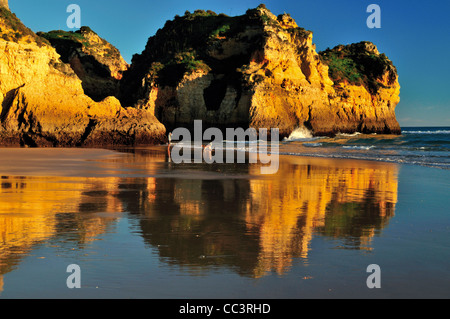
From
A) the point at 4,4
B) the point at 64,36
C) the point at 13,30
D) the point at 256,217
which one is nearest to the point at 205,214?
the point at 256,217

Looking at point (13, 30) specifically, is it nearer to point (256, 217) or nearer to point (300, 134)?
point (256, 217)

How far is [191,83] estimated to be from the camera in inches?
2140

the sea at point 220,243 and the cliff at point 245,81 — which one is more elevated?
the cliff at point 245,81

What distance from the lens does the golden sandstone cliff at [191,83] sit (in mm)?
32625

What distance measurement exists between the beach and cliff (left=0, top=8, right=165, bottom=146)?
2271cm

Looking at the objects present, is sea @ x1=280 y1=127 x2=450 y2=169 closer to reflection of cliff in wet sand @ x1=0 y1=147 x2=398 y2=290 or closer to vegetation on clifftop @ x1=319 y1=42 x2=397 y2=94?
reflection of cliff in wet sand @ x1=0 y1=147 x2=398 y2=290

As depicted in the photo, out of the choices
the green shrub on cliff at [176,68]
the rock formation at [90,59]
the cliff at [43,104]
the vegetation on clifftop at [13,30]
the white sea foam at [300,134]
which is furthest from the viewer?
the rock formation at [90,59]

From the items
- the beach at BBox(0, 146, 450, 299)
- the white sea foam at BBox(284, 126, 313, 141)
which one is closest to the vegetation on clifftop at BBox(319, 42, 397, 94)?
the white sea foam at BBox(284, 126, 313, 141)

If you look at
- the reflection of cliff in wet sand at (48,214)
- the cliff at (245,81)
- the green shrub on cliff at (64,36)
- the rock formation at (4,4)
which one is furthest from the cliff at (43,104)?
the green shrub on cliff at (64,36)

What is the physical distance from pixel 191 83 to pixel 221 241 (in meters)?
50.0

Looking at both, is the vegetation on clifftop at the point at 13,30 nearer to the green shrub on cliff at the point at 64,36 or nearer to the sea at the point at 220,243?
the sea at the point at 220,243

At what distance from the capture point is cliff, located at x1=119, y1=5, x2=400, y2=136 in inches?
2090
